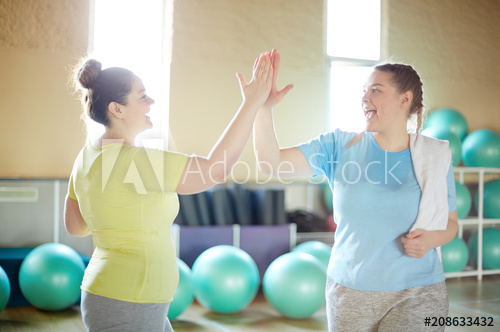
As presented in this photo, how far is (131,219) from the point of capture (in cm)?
136

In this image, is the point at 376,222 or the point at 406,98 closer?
the point at 376,222

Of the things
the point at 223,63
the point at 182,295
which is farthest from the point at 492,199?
the point at 182,295

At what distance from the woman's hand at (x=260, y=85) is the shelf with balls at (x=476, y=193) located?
4173 mm

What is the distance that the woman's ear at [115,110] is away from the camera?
1.49 metres

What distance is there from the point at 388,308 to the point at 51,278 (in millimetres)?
2890

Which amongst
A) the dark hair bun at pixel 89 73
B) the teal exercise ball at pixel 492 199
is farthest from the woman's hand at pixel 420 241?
the teal exercise ball at pixel 492 199

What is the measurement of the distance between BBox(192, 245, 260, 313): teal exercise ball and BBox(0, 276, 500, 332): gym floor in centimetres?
14

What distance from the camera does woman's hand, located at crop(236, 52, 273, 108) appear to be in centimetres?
143

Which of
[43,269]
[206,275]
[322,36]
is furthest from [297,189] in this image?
[43,269]

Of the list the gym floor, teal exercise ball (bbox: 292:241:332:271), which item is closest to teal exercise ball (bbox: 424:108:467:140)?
the gym floor

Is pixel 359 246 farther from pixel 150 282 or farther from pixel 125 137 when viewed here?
pixel 125 137

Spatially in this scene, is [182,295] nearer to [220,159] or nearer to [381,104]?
[381,104]

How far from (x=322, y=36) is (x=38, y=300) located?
3883 millimetres

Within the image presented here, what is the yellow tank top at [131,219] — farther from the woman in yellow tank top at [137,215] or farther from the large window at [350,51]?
the large window at [350,51]
